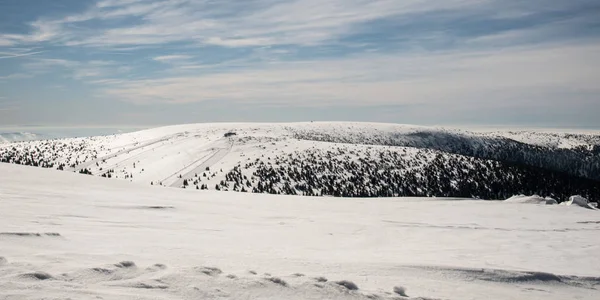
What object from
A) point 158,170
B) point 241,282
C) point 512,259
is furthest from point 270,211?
point 158,170

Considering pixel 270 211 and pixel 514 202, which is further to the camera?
pixel 514 202

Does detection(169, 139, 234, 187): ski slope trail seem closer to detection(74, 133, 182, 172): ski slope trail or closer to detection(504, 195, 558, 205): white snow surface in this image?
detection(74, 133, 182, 172): ski slope trail

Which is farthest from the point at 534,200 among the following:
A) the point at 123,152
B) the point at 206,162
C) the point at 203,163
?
the point at 123,152

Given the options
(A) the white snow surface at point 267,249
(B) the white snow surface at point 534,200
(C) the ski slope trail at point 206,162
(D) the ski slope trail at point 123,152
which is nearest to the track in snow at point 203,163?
(C) the ski slope trail at point 206,162

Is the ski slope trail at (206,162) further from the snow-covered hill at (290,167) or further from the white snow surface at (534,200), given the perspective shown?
the white snow surface at (534,200)

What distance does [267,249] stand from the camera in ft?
21.1

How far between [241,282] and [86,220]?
175 inches

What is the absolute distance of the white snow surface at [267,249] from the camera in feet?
13.9

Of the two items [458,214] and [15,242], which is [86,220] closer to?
[15,242]

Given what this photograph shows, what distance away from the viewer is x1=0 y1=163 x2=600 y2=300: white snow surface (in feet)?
13.9

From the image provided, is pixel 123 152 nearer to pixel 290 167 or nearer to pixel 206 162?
pixel 206 162

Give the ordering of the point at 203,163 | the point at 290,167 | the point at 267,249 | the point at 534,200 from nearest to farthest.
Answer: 1. the point at 267,249
2. the point at 534,200
3. the point at 290,167
4. the point at 203,163

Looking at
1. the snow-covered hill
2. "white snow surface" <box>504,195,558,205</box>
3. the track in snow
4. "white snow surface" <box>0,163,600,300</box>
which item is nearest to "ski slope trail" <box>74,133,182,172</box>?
the snow-covered hill

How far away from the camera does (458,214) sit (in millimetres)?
11992
